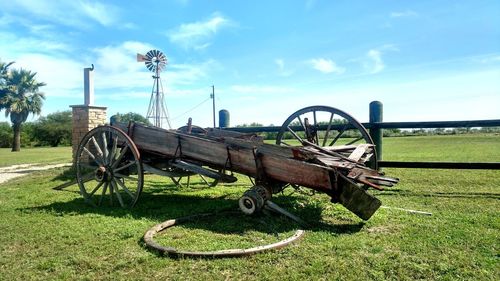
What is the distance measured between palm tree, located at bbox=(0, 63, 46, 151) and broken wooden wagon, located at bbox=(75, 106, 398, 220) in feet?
109

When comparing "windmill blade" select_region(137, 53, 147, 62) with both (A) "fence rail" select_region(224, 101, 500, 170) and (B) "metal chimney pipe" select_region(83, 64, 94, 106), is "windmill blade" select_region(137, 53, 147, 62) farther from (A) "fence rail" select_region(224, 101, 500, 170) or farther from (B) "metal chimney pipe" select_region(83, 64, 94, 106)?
(A) "fence rail" select_region(224, 101, 500, 170)

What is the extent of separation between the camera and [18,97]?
35594 mm

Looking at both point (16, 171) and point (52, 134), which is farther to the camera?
point (52, 134)

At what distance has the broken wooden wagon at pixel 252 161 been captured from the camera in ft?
13.7

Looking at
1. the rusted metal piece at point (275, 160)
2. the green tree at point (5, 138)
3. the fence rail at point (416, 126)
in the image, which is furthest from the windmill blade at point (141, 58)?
the green tree at point (5, 138)

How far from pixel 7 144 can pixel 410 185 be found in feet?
162

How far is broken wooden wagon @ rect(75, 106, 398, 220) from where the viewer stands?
418cm

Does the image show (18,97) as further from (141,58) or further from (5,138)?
(141,58)

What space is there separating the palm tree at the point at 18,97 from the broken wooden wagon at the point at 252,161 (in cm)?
3337

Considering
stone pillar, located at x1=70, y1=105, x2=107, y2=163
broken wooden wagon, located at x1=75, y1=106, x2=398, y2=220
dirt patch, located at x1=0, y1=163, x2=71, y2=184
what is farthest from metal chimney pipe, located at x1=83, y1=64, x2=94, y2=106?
broken wooden wagon, located at x1=75, y1=106, x2=398, y2=220

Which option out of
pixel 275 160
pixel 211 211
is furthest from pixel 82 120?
pixel 275 160

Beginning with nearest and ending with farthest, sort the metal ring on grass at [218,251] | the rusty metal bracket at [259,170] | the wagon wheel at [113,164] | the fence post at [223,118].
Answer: the metal ring on grass at [218,251], the rusty metal bracket at [259,170], the wagon wheel at [113,164], the fence post at [223,118]

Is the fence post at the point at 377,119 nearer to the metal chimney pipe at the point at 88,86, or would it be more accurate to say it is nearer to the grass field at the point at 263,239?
the grass field at the point at 263,239

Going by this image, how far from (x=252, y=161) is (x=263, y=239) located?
121cm
